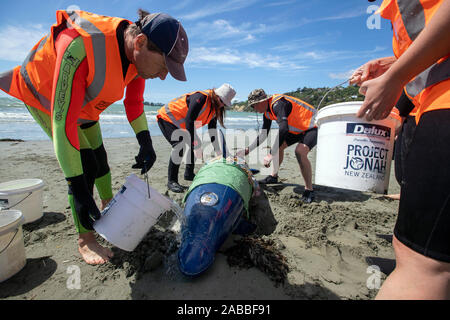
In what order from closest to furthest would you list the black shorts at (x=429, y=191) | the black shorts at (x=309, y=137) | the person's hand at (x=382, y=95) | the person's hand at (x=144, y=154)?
1. the black shorts at (x=429, y=191)
2. the person's hand at (x=382, y=95)
3. the person's hand at (x=144, y=154)
4. the black shorts at (x=309, y=137)

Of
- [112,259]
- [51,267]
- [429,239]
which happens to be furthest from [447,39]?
[51,267]

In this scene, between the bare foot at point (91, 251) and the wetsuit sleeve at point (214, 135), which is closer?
the bare foot at point (91, 251)

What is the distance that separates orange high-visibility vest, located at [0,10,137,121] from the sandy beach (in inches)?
54.8

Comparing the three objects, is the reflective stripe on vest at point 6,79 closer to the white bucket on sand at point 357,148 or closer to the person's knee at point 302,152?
the white bucket on sand at point 357,148

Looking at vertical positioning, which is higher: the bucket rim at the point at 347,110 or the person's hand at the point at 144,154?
the bucket rim at the point at 347,110

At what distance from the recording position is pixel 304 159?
3.82 metres

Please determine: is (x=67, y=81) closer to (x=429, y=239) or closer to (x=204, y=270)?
(x=204, y=270)

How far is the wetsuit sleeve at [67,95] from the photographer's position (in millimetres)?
1569

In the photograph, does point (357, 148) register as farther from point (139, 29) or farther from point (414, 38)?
point (139, 29)

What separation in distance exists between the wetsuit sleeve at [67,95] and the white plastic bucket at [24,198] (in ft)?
4.44

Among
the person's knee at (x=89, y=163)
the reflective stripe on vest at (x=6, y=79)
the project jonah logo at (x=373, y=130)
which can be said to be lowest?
the person's knee at (x=89, y=163)

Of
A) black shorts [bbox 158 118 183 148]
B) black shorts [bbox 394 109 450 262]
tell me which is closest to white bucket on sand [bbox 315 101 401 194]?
black shorts [bbox 394 109 450 262]

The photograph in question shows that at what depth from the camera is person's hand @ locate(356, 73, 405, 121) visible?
38.4 inches

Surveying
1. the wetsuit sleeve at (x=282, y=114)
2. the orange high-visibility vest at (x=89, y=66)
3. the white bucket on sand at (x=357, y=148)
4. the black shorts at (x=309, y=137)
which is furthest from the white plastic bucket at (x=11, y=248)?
the black shorts at (x=309, y=137)
